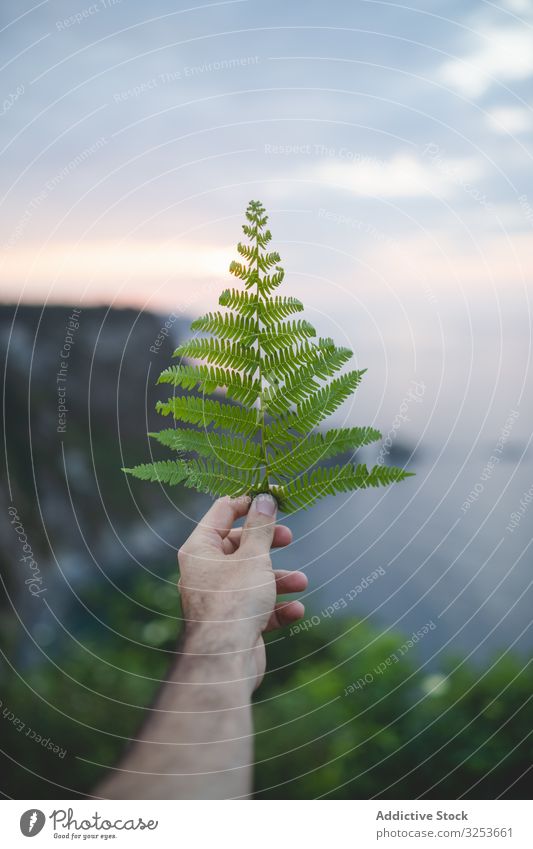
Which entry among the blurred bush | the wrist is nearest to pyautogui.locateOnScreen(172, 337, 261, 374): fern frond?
the wrist

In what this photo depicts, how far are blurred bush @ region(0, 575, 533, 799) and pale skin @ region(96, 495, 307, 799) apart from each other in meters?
0.24

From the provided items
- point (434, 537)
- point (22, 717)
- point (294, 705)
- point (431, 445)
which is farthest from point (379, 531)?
point (22, 717)

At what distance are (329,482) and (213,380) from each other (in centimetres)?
23

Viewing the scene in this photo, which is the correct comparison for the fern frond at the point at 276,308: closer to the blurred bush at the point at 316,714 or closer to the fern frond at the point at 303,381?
the fern frond at the point at 303,381

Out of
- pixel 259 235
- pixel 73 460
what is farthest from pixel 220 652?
pixel 73 460

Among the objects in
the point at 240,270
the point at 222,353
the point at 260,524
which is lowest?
the point at 260,524

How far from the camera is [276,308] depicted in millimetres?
1116

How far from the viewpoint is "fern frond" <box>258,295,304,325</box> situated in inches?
43.9

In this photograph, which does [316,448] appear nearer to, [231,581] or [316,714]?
[231,581]

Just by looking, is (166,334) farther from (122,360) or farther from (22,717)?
(22,717)

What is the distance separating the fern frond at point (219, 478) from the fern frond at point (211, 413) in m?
0.06

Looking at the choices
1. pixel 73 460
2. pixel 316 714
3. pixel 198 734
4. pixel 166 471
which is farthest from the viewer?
pixel 73 460

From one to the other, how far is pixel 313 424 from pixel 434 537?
83cm

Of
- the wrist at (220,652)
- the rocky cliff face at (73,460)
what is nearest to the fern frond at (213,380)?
the wrist at (220,652)
